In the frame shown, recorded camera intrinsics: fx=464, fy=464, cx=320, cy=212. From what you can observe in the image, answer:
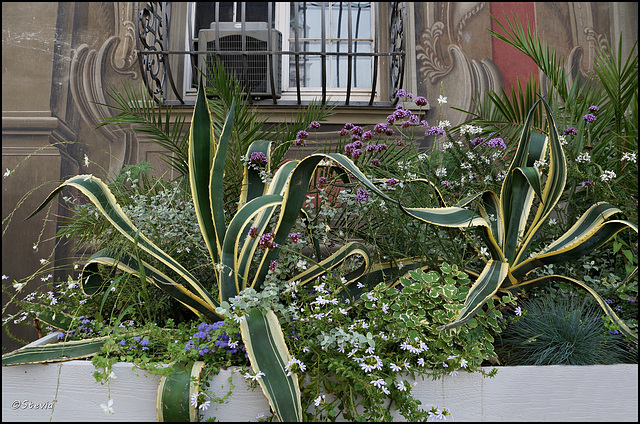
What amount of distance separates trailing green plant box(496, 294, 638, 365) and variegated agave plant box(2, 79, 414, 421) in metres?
0.40

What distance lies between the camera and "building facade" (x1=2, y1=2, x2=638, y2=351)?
8.75 ft

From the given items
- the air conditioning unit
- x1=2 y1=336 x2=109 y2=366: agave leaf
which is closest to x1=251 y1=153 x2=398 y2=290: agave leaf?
x1=2 y1=336 x2=109 y2=366: agave leaf

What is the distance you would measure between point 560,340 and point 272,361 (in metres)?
0.77

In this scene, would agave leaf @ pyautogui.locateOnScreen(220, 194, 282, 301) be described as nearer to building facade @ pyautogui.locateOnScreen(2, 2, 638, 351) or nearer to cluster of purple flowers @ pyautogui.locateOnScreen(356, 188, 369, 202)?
cluster of purple flowers @ pyautogui.locateOnScreen(356, 188, 369, 202)

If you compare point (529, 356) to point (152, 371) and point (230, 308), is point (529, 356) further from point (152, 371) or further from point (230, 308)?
point (152, 371)

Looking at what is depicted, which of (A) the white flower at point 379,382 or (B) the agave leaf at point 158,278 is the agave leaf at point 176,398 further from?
(A) the white flower at point 379,382

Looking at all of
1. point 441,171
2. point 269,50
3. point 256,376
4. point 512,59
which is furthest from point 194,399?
point 512,59

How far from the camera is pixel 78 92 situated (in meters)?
2.80

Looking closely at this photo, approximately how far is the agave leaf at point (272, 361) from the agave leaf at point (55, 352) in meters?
0.37

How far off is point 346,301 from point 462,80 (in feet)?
6.70

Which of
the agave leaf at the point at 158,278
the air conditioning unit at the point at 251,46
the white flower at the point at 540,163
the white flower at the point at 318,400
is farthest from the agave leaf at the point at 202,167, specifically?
the air conditioning unit at the point at 251,46

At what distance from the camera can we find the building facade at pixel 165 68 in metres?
2.67

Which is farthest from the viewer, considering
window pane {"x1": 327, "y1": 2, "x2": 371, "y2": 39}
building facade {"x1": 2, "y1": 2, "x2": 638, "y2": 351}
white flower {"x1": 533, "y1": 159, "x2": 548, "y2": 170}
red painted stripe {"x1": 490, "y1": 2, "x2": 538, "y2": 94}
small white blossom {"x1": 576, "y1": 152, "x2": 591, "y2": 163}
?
window pane {"x1": 327, "y1": 2, "x2": 371, "y2": 39}

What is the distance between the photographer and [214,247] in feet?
4.07
